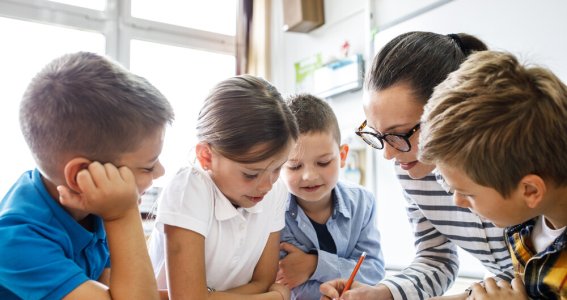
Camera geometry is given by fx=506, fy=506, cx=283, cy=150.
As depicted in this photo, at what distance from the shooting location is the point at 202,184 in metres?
1.08

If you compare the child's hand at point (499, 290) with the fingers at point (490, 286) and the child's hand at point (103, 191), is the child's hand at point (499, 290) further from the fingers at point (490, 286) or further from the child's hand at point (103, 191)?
the child's hand at point (103, 191)

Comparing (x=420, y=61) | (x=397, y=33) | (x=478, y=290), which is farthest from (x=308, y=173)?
(x=397, y=33)

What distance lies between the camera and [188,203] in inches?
40.9

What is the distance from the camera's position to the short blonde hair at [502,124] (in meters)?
0.74

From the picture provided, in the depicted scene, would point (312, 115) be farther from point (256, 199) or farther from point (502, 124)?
point (502, 124)

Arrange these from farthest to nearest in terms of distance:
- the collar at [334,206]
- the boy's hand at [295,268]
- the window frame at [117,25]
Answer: the window frame at [117,25] → the collar at [334,206] → the boy's hand at [295,268]

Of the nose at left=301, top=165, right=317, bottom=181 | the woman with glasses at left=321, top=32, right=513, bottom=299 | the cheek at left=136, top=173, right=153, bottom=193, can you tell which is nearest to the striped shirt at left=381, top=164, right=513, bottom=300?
the woman with glasses at left=321, top=32, right=513, bottom=299

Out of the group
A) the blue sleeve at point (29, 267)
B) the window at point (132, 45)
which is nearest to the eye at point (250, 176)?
the blue sleeve at point (29, 267)

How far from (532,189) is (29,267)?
30.8 inches

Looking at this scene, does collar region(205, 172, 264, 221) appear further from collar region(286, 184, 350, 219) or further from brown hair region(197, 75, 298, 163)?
collar region(286, 184, 350, 219)

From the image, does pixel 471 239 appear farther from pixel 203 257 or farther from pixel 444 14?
pixel 444 14

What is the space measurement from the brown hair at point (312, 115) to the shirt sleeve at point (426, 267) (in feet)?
0.92

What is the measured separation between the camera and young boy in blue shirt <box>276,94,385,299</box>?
49.6 inches

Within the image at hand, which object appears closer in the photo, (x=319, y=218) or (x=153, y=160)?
(x=153, y=160)
